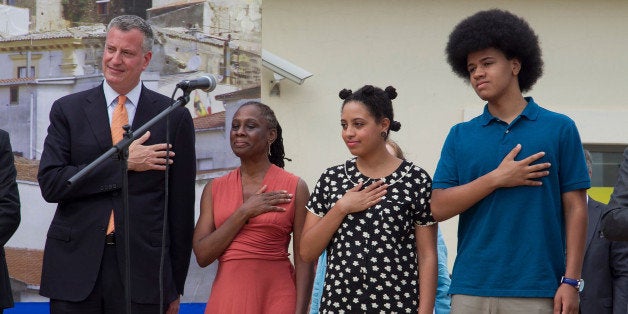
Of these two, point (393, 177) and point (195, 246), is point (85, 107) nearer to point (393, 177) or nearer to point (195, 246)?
point (195, 246)

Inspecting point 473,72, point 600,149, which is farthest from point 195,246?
point 600,149

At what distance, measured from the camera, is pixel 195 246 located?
5320mm

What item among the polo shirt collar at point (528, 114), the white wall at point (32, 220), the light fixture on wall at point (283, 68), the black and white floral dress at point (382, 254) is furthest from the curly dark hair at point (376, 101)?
the light fixture on wall at point (283, 68)

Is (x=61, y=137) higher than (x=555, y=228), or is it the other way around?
(x=61, y=137)

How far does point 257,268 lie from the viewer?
5.18m

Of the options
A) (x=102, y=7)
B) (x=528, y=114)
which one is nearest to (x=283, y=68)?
(x=102, y=7)

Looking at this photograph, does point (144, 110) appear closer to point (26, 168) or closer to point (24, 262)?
point (26, 168)

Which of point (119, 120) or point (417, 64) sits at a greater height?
point (417, 64)

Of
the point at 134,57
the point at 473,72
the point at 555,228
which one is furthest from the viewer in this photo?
the point at 134,57

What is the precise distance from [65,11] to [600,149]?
5.44 meters

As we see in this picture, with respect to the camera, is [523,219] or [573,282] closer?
[573,282]

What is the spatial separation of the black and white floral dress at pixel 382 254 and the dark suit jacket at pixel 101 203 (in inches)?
36.1

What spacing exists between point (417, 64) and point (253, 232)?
4594mm

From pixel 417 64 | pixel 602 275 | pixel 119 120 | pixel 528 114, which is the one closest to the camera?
pixel 528 114
